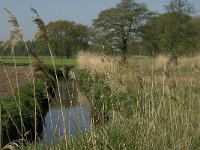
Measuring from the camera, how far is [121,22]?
4897 cm

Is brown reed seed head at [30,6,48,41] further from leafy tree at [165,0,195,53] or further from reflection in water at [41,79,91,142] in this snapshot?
leafy tree at [165,0,195,53]

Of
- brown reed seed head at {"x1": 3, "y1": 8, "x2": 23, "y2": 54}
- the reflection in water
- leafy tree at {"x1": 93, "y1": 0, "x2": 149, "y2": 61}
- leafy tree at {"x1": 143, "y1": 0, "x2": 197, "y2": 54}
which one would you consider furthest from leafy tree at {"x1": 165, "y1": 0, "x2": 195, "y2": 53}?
brown reed seed head at {"x1": 3, "y1": 8, "x2": 23, "y2": 54}

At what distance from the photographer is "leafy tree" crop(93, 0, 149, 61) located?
46469 millimetres

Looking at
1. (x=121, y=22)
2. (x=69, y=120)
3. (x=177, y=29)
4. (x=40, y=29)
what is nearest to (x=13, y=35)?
(x=40, y=29)

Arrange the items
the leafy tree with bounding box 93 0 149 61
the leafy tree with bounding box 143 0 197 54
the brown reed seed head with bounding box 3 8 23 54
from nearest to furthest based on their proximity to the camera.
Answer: the brown reed seed head with bounding box 3 8 23 54 < the leafy tree with bounding box 143 0 197 54 < the leafy tree with bounding box 93 0 149 61

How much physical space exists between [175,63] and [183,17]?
30542mm

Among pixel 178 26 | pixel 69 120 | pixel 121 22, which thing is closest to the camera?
pixel 69 120

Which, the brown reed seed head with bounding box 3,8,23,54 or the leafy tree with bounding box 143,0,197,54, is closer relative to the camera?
the brown reed seed head with bounding box 3,8,23,54

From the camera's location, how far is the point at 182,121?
21.0ft

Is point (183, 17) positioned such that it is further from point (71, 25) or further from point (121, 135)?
point (71, 25)

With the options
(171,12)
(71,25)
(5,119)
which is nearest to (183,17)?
(171,12)

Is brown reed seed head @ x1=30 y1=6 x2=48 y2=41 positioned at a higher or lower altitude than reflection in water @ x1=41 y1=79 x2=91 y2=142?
higher

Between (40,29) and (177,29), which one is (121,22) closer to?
(177,29)

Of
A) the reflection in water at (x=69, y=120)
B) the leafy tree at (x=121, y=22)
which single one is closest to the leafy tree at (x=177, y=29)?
→ the leafy tree at (x=121, y=22)
